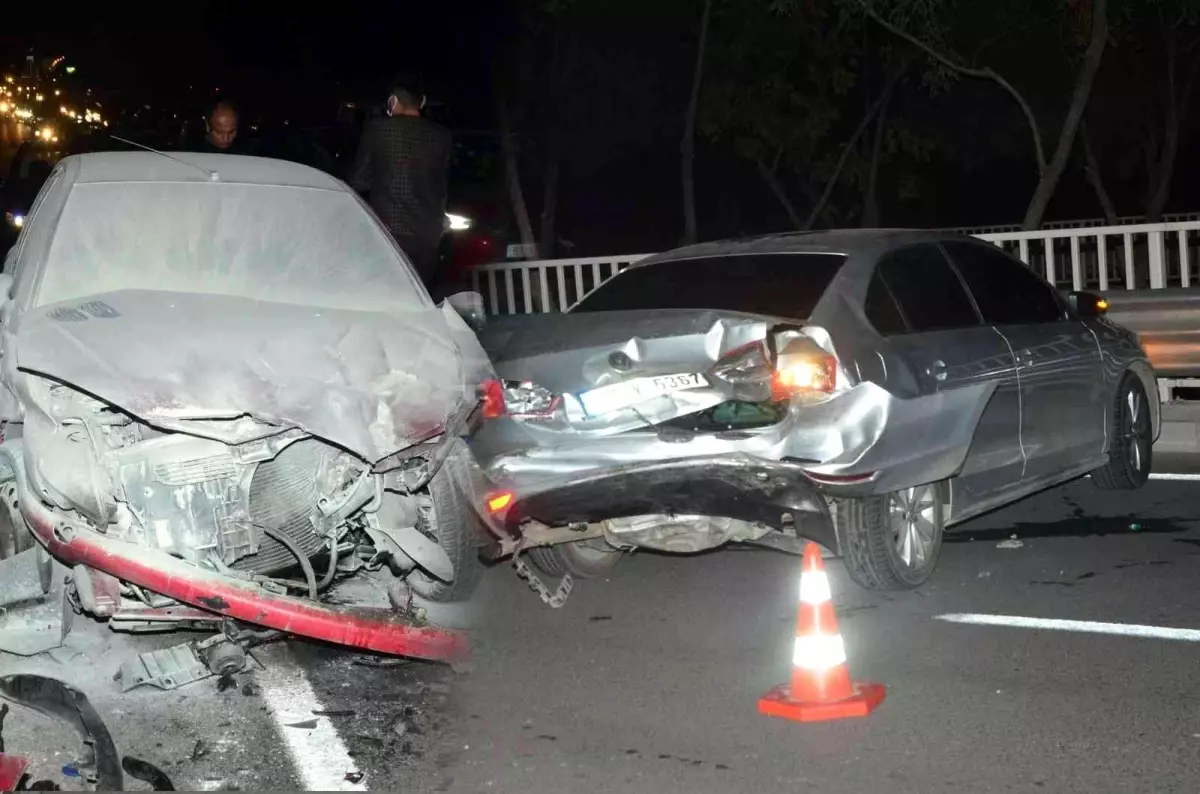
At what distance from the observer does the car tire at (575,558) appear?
7.50 metres

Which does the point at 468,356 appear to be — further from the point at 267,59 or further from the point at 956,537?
the point at 267,59

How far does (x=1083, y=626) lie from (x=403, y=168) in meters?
5.06

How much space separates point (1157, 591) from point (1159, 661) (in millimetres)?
1116

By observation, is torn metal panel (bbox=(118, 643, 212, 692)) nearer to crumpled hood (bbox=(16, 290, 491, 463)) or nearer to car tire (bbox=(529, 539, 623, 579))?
crumpled hood (bbox=(16, 290, 491, 463))

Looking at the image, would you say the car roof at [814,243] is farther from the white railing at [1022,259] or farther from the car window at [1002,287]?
the white railing at [1022,259]

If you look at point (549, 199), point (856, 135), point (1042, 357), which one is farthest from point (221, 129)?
point (856, 135)

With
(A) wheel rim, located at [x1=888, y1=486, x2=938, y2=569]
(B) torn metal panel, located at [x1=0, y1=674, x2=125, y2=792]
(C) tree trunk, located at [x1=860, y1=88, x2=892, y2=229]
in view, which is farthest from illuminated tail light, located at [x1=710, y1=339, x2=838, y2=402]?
(C) tree trunk, located at [x1=860, y1=88, x2=892, y2=229]

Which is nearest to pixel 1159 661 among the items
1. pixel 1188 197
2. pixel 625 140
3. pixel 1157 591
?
pixel 1157 591

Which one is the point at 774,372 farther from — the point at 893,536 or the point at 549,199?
the point at 549,199

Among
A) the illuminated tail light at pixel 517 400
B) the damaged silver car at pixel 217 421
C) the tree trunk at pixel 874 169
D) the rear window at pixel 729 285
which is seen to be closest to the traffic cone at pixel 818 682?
the damaged silver car at pixel 217 421

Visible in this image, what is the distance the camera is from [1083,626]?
6.39 metres

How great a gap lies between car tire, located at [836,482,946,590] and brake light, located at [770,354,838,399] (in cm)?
50

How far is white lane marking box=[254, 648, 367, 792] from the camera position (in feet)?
16.5

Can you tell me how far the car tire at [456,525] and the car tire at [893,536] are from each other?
1505 mm
